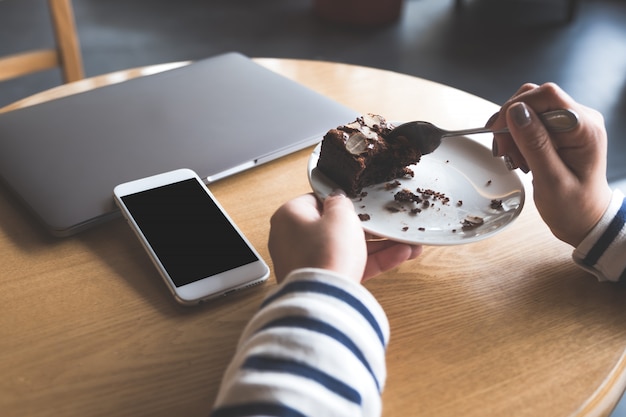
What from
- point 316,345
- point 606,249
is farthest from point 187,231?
point 606,249

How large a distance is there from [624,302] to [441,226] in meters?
0.22

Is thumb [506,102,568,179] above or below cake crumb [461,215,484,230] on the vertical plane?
above

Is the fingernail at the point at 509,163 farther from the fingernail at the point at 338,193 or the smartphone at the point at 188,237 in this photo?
the smartphone at the point at 188,237

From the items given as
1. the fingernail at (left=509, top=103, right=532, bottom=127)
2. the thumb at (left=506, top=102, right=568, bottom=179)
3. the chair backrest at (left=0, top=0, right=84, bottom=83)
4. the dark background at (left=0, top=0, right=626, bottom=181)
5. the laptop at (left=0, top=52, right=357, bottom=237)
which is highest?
the fingernail at (left=509, top=103, right=532, bottom=127)

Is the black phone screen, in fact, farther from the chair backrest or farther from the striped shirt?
the chair backrest

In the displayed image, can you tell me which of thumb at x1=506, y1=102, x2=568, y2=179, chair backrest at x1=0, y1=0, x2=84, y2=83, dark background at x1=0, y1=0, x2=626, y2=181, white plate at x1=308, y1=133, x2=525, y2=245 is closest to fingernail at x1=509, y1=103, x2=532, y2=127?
thumb at x1=506, y1=102, x2=568, y2=179

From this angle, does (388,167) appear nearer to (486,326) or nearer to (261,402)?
(486,326)

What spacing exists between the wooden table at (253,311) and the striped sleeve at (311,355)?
6 cm

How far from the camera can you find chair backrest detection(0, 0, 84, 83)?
131cm

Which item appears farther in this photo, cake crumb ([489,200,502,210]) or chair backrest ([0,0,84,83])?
chair backrest ([0,0,84,83])

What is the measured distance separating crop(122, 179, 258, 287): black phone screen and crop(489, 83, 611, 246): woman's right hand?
35 cm

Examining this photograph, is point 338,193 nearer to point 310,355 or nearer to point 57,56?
point 310,355

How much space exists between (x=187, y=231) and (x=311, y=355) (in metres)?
0.27

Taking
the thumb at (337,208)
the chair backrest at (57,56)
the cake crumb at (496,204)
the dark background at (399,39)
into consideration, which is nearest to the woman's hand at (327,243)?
the thumb at (337,208)
